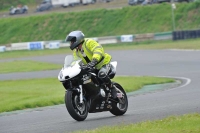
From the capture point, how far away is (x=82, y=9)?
252 ft

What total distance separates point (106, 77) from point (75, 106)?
0.95m

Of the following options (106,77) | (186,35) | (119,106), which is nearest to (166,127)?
(106,77)

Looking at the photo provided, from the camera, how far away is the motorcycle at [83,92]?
10.6 metres

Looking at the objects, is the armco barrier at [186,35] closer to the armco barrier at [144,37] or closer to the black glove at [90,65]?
the armco barrier at [144,37]

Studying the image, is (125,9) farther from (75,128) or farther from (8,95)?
(75,128)

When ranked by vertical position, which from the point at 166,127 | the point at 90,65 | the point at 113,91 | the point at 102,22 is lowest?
the point at 102,22

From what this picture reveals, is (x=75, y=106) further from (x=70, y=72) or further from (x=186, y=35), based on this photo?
(x=186, y=35)

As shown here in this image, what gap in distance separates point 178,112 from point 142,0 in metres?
64.4

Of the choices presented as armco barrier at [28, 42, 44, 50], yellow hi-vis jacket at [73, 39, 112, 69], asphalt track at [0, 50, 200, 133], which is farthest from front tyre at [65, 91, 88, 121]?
armco barrier at [28, 42, 44, 50]

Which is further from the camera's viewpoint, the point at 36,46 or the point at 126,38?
the point at 36,46

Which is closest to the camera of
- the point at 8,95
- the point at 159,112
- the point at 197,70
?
the point at 159,112

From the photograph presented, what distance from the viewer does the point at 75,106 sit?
10688mm

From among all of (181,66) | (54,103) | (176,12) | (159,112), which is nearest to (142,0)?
(176,12)

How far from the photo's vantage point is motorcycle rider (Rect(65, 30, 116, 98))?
11008 mm
